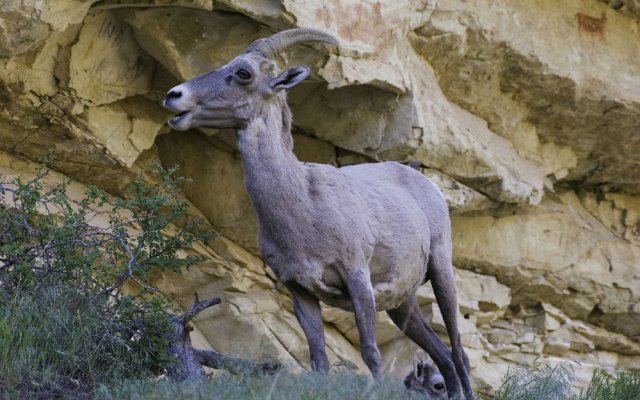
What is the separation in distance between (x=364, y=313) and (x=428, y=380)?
4.21 ft

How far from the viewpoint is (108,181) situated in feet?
33.4

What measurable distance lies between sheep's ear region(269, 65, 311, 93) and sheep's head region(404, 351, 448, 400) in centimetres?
222

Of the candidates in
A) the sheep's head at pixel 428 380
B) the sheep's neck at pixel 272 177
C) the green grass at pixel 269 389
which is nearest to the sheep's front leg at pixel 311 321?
the sheep's neck at pixel 272 177

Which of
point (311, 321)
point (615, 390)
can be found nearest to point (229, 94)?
point (311, 321)

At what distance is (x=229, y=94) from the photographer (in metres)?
6.39

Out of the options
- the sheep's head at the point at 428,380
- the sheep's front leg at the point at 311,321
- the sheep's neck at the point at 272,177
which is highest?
the sheep's neck at the point at 272,177

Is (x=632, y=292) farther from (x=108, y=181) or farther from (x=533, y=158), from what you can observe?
(x=108, y=181)

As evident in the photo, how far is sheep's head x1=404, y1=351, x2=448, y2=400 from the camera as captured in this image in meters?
7.18

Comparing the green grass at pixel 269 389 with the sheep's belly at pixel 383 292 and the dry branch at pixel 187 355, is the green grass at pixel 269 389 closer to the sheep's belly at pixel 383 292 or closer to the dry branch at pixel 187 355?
the dry branch at pixel 187 355

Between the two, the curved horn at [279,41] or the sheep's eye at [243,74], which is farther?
the curved horn at [279,41]

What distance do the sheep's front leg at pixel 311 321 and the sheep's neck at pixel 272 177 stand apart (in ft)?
1.42

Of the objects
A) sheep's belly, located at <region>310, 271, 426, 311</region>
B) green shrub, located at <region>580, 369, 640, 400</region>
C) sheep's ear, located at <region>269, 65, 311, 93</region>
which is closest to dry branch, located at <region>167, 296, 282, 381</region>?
sheep's belly, located at <region>310, 271, 426, 311</region>

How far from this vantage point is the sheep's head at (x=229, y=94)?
631 centimetres

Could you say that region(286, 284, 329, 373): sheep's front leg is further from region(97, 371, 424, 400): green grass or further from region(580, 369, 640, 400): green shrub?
region(580, 369, 640, 400): green shrub
